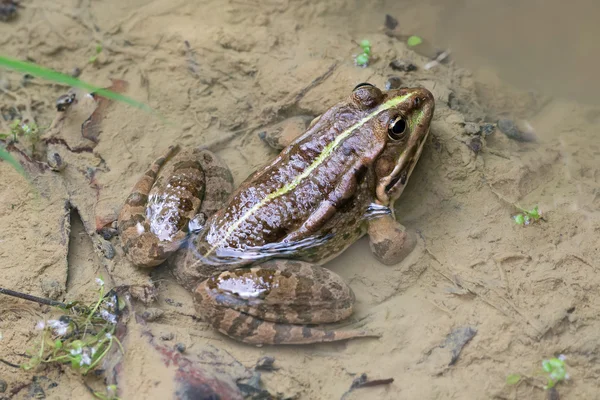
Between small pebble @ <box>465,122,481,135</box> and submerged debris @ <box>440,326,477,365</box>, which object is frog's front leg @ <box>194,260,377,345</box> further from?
small pebble @ <box>465,122,481,135</box>

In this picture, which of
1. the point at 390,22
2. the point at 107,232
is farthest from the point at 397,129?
the point at 107,232

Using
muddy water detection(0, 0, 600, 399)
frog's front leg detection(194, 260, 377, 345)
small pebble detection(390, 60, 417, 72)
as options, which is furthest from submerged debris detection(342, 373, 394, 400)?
small pebble detection(390, 60, 417, 72)

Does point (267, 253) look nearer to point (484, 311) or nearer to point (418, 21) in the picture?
point (484, 311)

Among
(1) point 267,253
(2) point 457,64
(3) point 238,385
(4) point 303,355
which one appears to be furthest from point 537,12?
(3) point 238,385

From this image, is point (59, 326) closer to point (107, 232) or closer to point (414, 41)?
point (107, 232)

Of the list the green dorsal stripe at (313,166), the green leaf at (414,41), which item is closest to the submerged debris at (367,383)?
the green dorsal stripe at (313,166)
